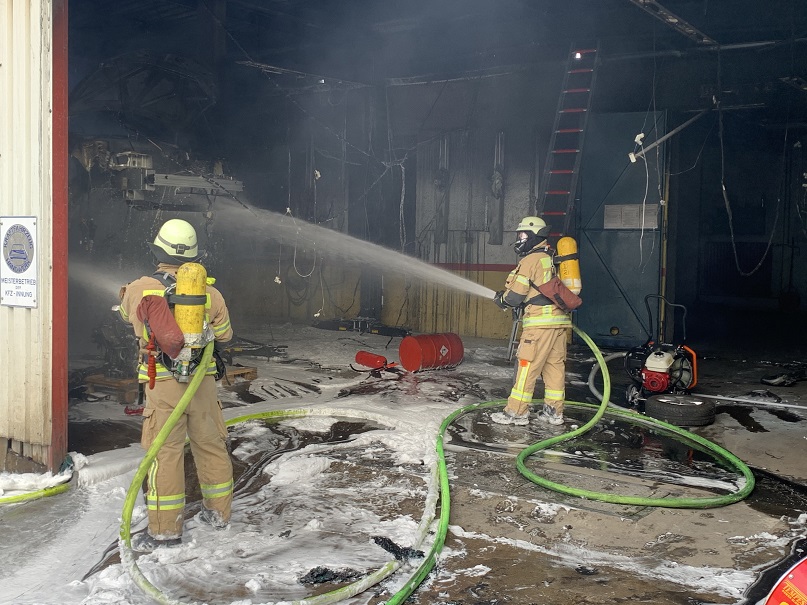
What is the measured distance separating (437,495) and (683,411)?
3155 mm

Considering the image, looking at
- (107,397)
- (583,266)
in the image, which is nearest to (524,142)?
(583,266)

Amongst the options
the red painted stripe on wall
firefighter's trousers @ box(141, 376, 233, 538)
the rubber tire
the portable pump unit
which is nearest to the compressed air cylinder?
firefighter's trousers @ box(141, 376, 233, 538)

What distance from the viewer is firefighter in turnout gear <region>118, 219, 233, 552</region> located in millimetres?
4312

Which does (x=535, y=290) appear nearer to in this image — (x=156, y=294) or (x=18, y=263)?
(x=156, y=294)

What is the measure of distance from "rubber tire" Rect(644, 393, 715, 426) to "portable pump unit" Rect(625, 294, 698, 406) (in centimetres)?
43

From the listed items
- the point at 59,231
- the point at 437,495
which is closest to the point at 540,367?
the point at 437,495

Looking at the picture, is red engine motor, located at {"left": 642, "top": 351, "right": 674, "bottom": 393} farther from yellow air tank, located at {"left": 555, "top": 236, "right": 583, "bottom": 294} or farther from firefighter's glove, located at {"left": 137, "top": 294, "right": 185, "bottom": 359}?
firefighter's glove, located at {"left": 137, "top": 294, "right": 185, "bottom": 359}

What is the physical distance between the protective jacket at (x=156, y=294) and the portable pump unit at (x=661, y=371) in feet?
15.3

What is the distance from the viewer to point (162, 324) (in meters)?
4.23

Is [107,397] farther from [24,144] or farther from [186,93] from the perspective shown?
[186,93]

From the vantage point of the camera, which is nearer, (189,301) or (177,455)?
(189,301)

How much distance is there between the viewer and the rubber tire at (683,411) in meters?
7.12

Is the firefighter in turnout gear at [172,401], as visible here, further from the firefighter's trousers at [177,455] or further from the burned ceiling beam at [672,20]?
the burned ceiling beam at [672,20]

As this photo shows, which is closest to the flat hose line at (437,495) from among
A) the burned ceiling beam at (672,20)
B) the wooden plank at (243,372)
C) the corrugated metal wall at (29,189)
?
the corrugated metal wall at (29,189)
